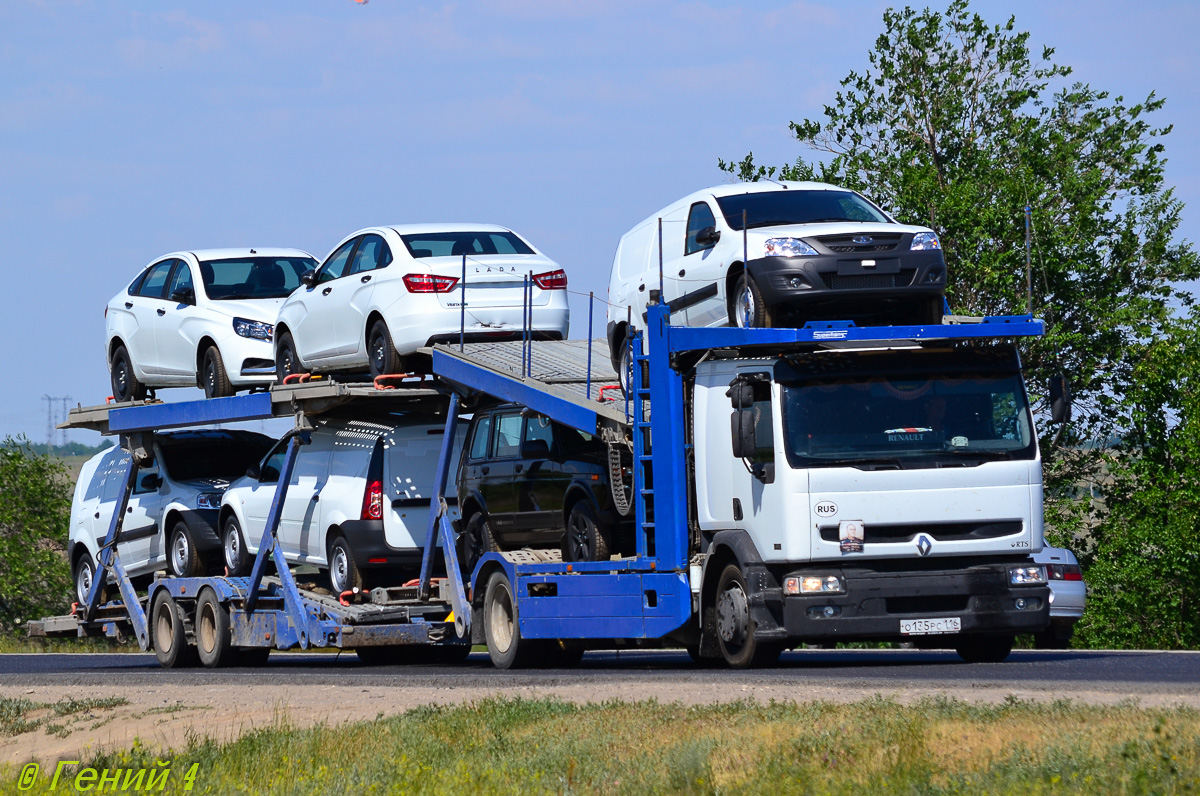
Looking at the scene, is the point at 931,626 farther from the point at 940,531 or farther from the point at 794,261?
the point at 794,261

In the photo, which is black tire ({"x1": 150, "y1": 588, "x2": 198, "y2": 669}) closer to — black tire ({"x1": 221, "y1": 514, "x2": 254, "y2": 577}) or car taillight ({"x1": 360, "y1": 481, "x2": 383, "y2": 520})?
black tire ({"x1": 221, "y1": 514, "x2": 254, "y2": 577})

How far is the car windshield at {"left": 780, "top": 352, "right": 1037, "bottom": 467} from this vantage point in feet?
39.2

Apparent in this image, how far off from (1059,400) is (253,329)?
9923 mm

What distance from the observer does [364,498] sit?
16078 mm

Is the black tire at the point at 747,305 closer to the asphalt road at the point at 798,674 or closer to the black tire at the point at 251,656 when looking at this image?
the asphalt road at the point at 798,674

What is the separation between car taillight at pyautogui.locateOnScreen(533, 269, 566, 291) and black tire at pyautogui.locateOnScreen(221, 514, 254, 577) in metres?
4.62

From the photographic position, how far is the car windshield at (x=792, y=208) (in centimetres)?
1346

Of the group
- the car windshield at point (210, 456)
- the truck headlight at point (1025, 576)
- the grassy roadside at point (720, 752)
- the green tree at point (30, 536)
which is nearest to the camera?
the grassy roadside at point (720, 752)

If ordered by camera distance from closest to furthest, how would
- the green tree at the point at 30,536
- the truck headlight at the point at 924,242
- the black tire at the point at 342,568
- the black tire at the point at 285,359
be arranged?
the truck headlight at the point at 924,242 → the black tire at the point at 342,568 → the black tire at the point at 285,359 → the green tree at the point at 30,536

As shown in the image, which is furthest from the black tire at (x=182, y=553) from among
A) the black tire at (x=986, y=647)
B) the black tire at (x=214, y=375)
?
the black tire at (x=986, y=647)

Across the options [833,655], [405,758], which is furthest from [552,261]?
[405,758]

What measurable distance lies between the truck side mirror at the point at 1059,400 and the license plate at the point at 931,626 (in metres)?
1.69

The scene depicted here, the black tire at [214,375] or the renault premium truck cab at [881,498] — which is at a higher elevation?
the black tire at [214,375]

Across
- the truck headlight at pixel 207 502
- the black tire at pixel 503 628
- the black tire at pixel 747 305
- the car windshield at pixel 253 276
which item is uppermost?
the car windshield at pixel 253 276
